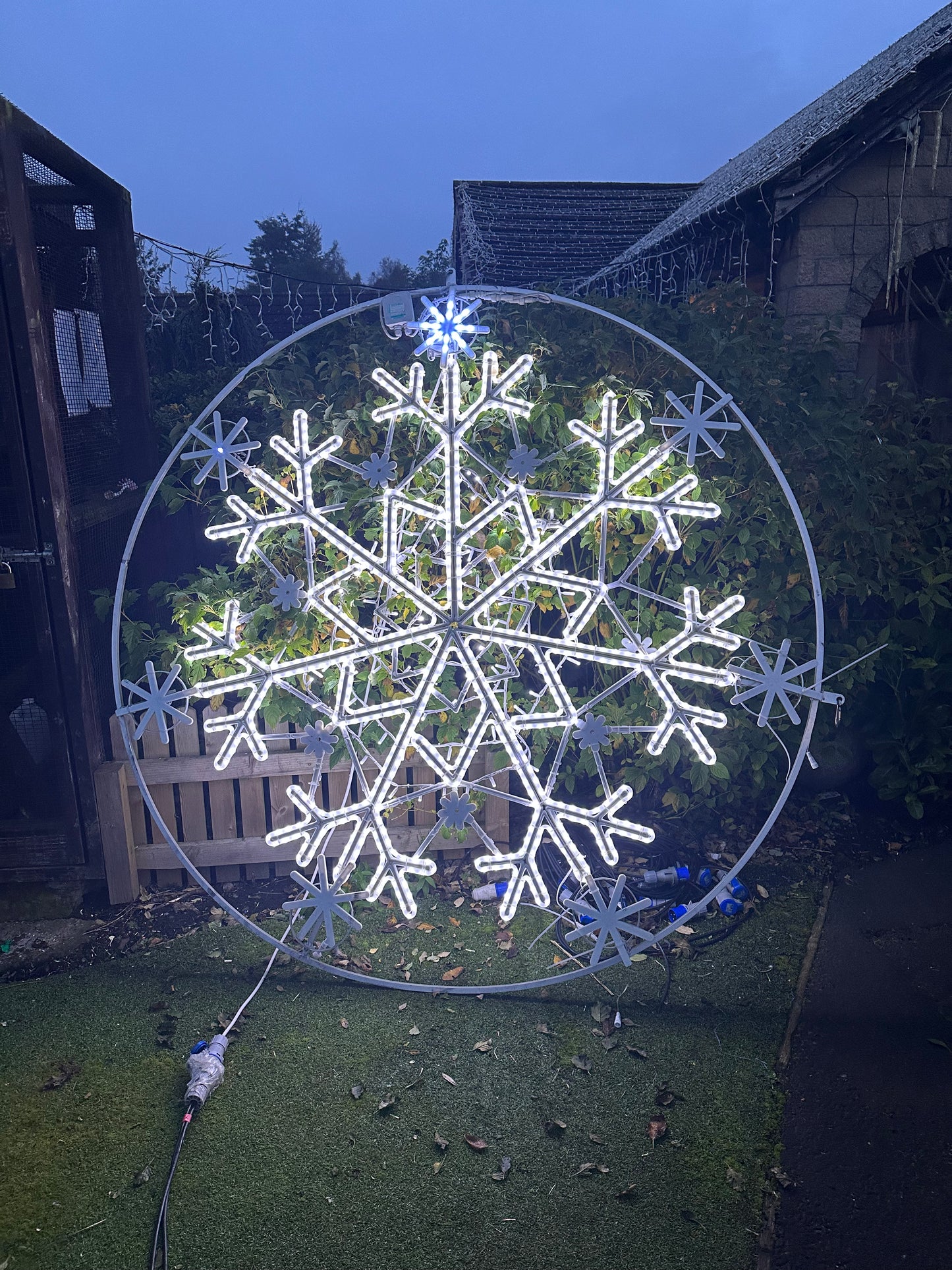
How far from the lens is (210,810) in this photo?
186 inches

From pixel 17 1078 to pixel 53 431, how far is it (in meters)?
2.89

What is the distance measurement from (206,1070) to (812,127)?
9371mm

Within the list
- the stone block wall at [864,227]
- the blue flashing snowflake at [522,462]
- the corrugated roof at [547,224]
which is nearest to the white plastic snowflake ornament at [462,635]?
the blue flashing snowflake at [522,462]

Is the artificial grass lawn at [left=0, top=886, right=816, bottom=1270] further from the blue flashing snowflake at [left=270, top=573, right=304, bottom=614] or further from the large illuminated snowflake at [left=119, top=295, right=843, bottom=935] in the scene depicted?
the blue flashing snowflake at [left=270, top=573, right=304, bottom=614]

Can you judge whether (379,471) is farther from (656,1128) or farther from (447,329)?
(656,1128)

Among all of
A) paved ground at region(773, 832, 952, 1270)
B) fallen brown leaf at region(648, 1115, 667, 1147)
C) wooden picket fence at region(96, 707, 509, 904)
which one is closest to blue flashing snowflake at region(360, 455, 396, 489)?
wooden picket fence at region(96, 707, 509, 904)

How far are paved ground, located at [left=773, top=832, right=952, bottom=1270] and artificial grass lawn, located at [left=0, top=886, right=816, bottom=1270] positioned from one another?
0.46 feet

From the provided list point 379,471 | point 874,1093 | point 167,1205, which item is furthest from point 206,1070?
point 874,1093

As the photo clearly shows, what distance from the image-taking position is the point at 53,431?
13.9 feet

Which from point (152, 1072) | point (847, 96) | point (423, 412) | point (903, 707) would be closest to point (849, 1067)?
point (903, 707)

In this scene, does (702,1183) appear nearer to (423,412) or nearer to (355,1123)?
(355,1123)

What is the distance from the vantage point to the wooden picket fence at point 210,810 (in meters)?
4.55

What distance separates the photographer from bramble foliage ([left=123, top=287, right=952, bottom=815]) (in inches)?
178

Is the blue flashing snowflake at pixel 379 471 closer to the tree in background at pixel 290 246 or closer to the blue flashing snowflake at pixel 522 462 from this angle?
the blue flashing snowflake at pixel 522 462
